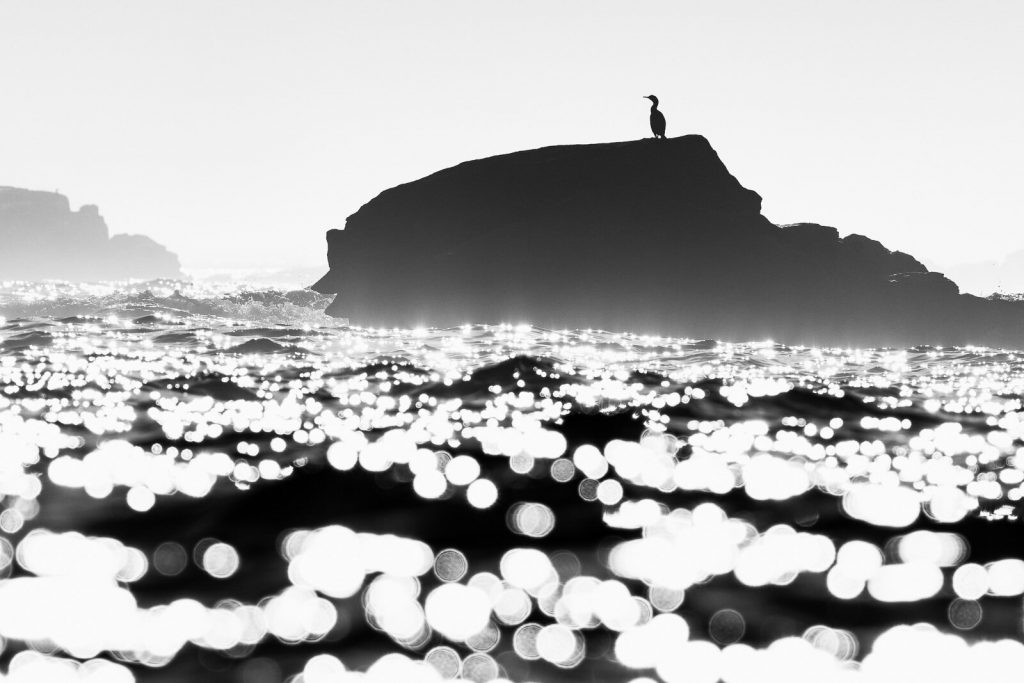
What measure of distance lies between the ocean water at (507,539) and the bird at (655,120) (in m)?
36.3

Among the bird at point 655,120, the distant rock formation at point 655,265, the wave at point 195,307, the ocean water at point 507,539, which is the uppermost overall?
the bird at point 655,120

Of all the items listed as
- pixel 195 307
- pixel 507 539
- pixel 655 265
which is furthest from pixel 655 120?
pixel 507 539

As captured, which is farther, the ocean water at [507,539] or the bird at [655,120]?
the bird at [655,120]

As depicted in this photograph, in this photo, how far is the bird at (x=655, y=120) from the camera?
1948 inches

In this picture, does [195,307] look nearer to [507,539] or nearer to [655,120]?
[655,120]

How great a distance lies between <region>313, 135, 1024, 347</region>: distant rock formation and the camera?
158ft

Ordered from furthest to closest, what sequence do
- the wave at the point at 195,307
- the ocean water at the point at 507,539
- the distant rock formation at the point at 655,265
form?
the wave at the point at 195,307 → the distant rock formation at the point at 655,265 → the ocean water at the point at 507,539

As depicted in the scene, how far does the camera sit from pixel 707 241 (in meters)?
49.1

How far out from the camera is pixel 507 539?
7.25m

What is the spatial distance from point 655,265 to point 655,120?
30.8ft

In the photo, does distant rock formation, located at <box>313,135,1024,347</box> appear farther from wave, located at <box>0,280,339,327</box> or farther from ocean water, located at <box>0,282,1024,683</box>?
ocean water, located at <box>0,282,1024,683</box>

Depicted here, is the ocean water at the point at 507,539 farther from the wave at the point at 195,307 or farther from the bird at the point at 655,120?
the wave at the point at 195,307

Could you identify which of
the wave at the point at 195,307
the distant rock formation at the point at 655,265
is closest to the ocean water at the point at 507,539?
the distant rock formation at the point at 655,265

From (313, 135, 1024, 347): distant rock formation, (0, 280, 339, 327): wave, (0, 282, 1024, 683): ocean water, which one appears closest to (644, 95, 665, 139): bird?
(313, 135, 1024, 347): distant rock formation
